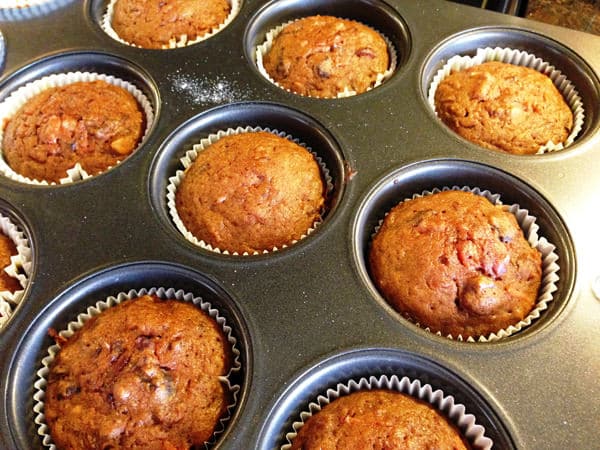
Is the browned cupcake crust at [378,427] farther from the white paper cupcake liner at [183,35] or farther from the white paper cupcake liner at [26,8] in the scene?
the white paper cupcake liner at [26,8]

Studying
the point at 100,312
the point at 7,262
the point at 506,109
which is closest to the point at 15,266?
the point at 7,262

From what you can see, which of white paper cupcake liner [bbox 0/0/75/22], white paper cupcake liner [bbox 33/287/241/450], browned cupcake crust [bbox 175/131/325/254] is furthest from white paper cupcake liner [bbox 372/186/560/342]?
white paper cupcake liner [bbox 0/0/75/22]

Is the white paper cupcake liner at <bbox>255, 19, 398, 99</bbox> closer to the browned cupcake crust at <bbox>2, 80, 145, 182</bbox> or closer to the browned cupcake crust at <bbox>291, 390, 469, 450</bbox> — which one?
the browned cupcake crust at <bbox>2, 80, 145, 182</bbox>

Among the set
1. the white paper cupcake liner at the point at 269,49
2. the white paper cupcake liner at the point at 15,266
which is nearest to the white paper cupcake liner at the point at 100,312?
the white paper cupcake liner at the point at 15,266

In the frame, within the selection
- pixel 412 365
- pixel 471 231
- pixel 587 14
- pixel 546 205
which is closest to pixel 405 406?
pixel 412 365

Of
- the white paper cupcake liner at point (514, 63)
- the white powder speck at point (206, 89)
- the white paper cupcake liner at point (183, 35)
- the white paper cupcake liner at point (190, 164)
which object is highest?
the white paper cupcake liner at point (514, 63)

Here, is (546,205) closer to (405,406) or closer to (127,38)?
(405,406)
